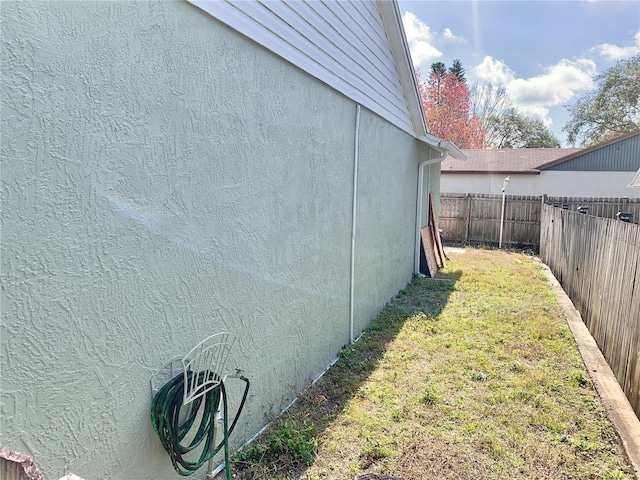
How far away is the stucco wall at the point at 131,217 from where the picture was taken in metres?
1.44

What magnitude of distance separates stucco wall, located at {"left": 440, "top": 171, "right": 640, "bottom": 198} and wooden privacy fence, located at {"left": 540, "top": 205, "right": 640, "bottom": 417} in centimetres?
1403

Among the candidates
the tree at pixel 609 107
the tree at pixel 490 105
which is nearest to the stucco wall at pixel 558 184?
the tree at pixel 609 107

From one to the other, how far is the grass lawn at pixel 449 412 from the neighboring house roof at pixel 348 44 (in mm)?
2779

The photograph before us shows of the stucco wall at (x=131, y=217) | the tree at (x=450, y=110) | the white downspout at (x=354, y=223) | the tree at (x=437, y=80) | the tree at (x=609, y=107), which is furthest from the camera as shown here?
the tree at (x=437, y=80)

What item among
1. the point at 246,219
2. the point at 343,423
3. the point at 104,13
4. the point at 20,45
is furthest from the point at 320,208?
the point at 20,45

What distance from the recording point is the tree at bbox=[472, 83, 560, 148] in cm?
3316

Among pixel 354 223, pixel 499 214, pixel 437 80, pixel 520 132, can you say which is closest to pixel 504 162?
pixel 499 214

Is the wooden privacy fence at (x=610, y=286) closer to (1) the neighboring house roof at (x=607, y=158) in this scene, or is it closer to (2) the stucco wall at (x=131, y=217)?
(2) the stucco wall at (x=131, y=217)

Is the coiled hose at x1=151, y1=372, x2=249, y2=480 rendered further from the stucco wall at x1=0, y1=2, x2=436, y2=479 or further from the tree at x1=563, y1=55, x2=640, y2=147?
the tree at x1=563, y1=55, x2=640, y2=147

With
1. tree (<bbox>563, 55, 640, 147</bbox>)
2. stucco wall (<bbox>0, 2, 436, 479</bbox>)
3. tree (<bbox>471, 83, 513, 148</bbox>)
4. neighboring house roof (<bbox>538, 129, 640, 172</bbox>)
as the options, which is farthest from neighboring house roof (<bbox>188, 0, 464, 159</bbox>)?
tree (<bbox>471, 83, 513, 148</bbox>)

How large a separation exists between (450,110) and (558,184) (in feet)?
35.6

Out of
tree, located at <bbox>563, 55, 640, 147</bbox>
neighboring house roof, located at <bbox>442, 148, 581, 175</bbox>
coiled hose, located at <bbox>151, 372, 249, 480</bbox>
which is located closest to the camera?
coiled hose, located at <bbox>151, 372, 249, 480</bbox>

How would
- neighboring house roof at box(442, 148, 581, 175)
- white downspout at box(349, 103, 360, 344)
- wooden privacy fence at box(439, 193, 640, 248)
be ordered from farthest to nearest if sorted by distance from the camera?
neighboring house roof at box(442, 148, 581, 175) → wooden privacy fence at box(439, 193, 640, 248) → white downspout at box(349, 103, 360, 344)

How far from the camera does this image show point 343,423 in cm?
324
